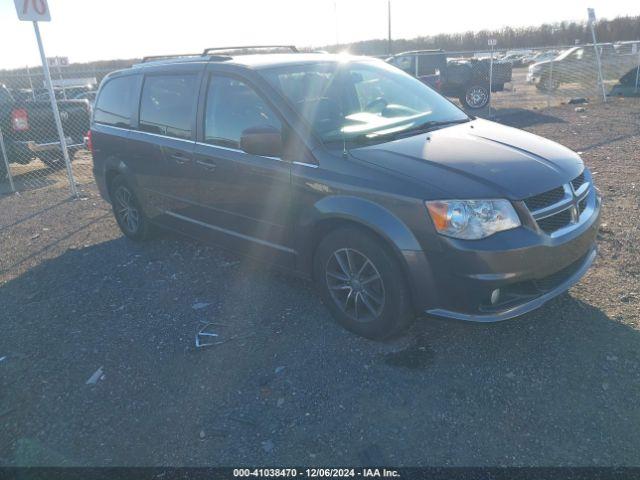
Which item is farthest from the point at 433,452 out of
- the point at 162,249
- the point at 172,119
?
the point at 162,249

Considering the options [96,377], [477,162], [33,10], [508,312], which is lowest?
[96,377]

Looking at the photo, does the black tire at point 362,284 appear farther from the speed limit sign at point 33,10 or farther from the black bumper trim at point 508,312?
the speed limit sign at point 33,10

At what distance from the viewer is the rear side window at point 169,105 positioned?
14.8 feet

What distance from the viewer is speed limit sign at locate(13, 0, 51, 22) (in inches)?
272

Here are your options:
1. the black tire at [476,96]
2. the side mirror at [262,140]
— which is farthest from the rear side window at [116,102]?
the black tire at [476,96]

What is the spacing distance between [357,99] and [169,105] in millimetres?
1827

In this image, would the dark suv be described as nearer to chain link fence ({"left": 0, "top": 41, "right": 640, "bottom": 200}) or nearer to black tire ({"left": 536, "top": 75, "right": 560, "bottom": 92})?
chain link fence ({"left": 0, "top": 41, "right": 640, "bottom": 200})

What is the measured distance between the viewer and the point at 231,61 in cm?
425

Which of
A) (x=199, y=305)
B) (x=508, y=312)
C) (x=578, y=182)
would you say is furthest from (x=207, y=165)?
(x=578, y=182)

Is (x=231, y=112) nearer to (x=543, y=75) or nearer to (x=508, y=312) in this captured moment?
(x=508, y=312)

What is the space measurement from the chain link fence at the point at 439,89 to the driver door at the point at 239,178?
18.8ft

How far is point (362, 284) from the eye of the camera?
11.3ft

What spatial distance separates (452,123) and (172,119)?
8.26 feet

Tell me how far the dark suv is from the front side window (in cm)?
1
